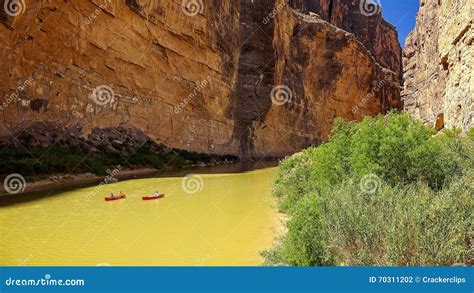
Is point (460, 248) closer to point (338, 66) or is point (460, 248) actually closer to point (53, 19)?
Answer: point (53, 19)

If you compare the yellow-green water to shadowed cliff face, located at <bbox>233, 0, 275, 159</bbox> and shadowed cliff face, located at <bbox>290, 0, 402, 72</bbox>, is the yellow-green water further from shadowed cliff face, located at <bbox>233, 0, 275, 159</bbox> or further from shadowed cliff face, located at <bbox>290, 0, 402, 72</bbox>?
shadowed cliff face, located at <bbox>290, 0, 402, 72</bbox>

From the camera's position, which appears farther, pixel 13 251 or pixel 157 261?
pixel 13 251

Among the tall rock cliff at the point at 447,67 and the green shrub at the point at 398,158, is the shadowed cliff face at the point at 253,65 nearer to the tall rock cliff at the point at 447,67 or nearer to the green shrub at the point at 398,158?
the tall rock cliff at the point at 447,67

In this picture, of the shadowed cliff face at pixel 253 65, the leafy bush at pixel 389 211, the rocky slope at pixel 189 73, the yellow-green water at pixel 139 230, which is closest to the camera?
the leafy bush at pixel 389 211

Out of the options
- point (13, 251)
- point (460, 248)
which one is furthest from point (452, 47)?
point (13, 251)

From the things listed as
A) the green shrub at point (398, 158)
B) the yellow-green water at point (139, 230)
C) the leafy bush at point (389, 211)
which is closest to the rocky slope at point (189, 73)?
the yellow-green water at point (139, 230)

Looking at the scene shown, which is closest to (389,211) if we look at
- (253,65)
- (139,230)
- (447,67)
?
(139,230)
